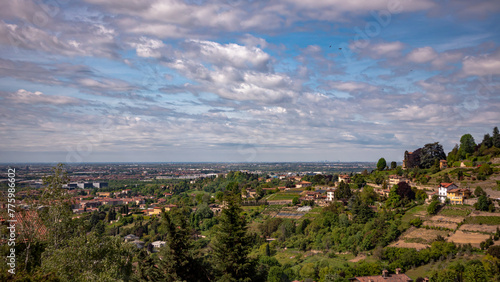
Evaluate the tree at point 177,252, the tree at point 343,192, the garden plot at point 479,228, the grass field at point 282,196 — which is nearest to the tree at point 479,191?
the garden plot at point 479,228

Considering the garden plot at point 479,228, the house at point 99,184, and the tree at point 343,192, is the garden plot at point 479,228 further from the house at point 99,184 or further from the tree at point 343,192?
the house at point 99,184

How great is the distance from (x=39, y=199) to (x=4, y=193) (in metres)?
1.21

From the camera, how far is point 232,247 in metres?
14.8

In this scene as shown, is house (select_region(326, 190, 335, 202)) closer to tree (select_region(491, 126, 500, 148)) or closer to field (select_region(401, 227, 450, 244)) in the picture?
field (select_region(401, 227, 450, 244))

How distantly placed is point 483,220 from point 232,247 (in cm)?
2708

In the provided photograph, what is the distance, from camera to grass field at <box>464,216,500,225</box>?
2955 centimetres

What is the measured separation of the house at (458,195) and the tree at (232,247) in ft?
98.6

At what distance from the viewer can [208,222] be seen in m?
51.0

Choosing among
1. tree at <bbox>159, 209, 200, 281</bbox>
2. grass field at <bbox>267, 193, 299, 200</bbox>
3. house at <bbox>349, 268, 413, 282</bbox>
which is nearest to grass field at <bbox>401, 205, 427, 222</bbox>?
house at <bbox>349, 268, 413, 282</bbox>

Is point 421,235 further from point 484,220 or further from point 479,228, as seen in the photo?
point 484,220

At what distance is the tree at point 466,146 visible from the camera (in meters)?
48.3

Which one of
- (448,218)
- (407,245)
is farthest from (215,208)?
(448,218)

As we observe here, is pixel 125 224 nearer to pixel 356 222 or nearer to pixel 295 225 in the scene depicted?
pixel 295 225

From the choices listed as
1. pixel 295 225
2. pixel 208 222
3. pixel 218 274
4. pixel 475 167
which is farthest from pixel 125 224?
pixel 475 167
